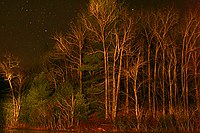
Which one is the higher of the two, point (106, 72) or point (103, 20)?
point (103, 20)

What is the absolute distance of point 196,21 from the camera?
47438 millimetres

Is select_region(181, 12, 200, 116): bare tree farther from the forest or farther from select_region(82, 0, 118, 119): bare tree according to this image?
select_region(82, 0, 118, 119): bare tree

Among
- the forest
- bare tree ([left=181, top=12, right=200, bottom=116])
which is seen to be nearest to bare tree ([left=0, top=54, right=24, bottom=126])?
the forest

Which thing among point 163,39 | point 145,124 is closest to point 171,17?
point 163,39

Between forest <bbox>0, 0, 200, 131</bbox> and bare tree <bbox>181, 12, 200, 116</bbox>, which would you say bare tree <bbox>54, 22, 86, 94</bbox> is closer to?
forest <bbox>0, 0, 200, 131</bbox>

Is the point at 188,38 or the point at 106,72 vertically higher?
the point at 188,38

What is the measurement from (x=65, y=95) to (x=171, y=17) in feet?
53.9

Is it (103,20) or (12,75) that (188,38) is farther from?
(12,75)

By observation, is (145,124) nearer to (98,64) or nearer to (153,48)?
(98,64)

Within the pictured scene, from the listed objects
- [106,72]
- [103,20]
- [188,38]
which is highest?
[103,20]

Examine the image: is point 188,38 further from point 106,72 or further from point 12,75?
point 12,75

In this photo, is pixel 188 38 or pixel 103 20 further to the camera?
pixel 188 38

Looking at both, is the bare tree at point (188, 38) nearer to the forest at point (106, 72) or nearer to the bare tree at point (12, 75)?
the forest at point (106, 72)

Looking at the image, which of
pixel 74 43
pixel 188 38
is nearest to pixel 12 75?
pixel 74 43
